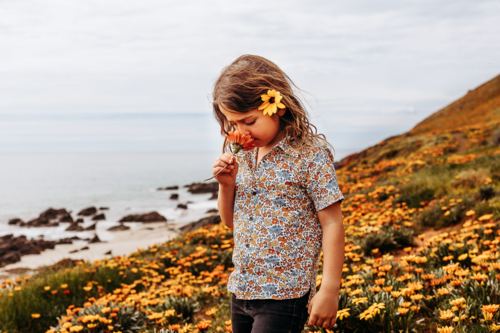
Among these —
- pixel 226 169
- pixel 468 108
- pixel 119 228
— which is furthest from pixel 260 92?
pixel 468 108

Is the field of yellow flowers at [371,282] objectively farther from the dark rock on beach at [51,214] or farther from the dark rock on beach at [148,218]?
the dark rock on beach at [51,214]

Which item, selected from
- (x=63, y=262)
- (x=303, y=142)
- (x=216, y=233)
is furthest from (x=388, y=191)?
(x=63, y=262)

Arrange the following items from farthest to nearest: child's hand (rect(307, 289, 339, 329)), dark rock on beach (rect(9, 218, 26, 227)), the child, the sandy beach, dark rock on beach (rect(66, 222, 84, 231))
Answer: dark rock on beach (rect(9, 218, 26, 227)) → dark rock on beach (rect(66, 222, 84, 231)) → the sandy beach → the child → child's hand (rect(307, 289, 339, 329))

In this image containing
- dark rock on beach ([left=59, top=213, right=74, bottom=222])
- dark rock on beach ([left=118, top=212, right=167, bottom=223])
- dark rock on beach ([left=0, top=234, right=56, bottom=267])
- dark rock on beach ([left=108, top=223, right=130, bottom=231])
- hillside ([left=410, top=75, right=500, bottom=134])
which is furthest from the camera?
hillside ([left=410, top=75, right=500, bottom=134])

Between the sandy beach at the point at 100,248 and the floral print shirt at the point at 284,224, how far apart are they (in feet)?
30.7

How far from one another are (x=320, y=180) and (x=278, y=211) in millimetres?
280

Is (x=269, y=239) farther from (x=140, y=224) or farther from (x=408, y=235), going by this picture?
(x=140, y=224)

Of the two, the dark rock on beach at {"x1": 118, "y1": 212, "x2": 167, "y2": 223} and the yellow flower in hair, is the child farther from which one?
the dark rock on beach at {"x1": 118, "y1": 212, "x2": 167, "y2": 223}

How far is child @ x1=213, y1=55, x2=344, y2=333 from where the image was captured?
184 cm

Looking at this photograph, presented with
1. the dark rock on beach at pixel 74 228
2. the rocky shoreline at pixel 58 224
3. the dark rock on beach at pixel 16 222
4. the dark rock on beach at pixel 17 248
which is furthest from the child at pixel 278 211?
the dark rock on beach at pixel 16 222

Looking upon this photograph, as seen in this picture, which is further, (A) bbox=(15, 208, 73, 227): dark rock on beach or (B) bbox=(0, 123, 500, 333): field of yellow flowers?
(A) bbox=(15, 208, 73, 227): dark rock on beach

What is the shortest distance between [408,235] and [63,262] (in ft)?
26.5

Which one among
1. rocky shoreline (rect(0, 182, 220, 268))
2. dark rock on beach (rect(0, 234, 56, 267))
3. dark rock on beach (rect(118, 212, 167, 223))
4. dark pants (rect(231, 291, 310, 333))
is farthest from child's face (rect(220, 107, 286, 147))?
dark rock on beach (rect(118, 212, 167, 223))

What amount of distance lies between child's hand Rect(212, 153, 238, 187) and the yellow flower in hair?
32 cm
